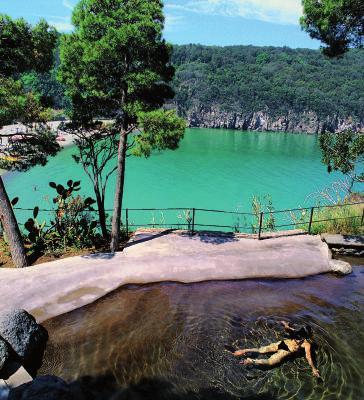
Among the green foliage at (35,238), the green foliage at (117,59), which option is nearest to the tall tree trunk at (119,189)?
the green foliage at (117,59)

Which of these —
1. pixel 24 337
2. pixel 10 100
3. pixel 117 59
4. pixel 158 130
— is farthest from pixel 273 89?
pixel 24 337

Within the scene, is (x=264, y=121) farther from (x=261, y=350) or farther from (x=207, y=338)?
(x=261, y=350)

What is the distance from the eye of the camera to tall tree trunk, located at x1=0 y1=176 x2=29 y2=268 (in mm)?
9844

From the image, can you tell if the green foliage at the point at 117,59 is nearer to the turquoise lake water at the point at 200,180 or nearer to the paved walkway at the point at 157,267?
the paved walkway at the point at 157,267

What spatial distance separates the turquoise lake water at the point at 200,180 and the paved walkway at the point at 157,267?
13.8m

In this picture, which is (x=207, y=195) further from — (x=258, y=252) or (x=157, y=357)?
(x=157, y=357)

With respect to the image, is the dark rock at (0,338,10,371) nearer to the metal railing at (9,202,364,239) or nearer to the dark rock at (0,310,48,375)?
the dark rock at (0,310,48,375)

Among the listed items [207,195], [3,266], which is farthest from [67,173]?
[3,266]

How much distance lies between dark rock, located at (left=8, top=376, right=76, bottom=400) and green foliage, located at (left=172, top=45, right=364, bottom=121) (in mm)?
127591

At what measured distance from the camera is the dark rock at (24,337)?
22.6ft

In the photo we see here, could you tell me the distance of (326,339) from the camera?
25.3 ft

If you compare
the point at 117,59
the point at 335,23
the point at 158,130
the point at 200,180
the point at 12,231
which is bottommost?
the point at 200,180

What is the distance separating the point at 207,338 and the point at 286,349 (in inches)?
63.6

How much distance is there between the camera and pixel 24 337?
7.05 meters
